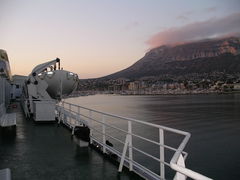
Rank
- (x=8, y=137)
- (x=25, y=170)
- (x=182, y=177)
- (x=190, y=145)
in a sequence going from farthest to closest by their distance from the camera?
(x=190, y=145)
(x=8, y=137)
(x=25, y=170)
(x=182, y=177)

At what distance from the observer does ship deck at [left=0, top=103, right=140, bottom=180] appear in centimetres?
414

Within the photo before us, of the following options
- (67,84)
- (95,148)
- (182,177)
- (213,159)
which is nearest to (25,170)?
(95,148)

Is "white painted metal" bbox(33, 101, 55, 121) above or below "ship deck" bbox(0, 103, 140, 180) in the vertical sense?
above

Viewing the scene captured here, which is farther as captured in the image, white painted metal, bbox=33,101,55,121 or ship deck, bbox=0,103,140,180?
white painted metal, bbox=33,101,55,121

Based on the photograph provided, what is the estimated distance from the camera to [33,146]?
6.20 meters

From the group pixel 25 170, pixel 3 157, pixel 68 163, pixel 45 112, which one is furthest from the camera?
pixel 45 112

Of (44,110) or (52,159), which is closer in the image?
(52,159)

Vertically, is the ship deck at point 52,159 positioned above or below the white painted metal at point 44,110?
below

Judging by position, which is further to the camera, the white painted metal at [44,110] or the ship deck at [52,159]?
the white painted metal at [44,110]

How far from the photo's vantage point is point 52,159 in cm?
505

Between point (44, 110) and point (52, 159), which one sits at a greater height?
point (44, 110)

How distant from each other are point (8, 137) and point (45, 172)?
3.65 meters

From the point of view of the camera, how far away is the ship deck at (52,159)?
4.14 m

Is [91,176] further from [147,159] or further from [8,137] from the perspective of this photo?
[147,159]
